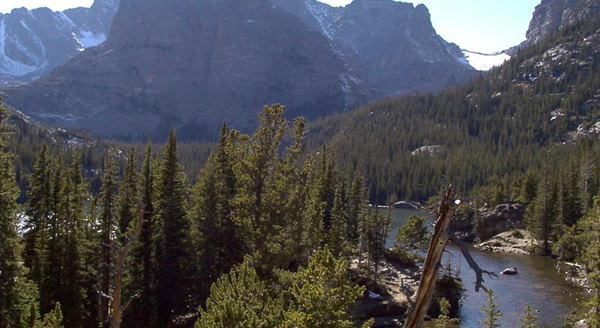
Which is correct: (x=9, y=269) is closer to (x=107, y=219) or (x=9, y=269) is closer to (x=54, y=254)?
(x=54, y=254)

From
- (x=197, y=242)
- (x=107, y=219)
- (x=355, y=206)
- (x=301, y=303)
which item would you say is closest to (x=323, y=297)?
(x=301, y=303)

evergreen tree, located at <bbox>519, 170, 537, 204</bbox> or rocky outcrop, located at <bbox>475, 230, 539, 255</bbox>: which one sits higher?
evergreen tree, located at <bbox>519, 170, 537, 204</bbox>

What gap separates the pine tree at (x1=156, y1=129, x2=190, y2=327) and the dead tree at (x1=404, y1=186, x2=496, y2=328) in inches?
1161

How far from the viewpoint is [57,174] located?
3662 cm

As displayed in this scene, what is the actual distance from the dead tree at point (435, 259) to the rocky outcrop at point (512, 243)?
75.0m

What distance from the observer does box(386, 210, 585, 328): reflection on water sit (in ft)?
141

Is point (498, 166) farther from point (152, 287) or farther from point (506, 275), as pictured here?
point (152, 287)

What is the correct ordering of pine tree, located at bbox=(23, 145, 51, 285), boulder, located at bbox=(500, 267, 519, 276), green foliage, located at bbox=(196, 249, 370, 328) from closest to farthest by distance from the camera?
green foliage, located at bbox=(196, 249, 370, 328) → pine tree, located at bbox=(23, 145, 51, 285) → boulder, located at bbox=(500, 267, 519, 276)

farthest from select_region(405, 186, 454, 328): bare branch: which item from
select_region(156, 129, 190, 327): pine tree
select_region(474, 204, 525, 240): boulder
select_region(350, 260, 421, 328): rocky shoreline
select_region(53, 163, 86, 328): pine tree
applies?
select_region(474, 204, 525, 240): boulder

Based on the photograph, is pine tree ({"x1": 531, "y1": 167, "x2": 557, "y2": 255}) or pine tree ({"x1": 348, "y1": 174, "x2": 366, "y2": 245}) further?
pine tree ({"x1": 531, "y1": 167, "x2": 557, "y2": 255})

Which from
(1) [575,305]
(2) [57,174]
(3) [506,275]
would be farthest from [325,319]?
(3) [506,275]

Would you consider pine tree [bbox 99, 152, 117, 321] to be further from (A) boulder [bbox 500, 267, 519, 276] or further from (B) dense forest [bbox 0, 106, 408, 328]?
Answer: (A) boulder [bbox 500, 267, 519, 276]

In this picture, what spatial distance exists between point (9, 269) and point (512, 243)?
73037mm

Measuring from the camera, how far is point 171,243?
35844 millimetres
